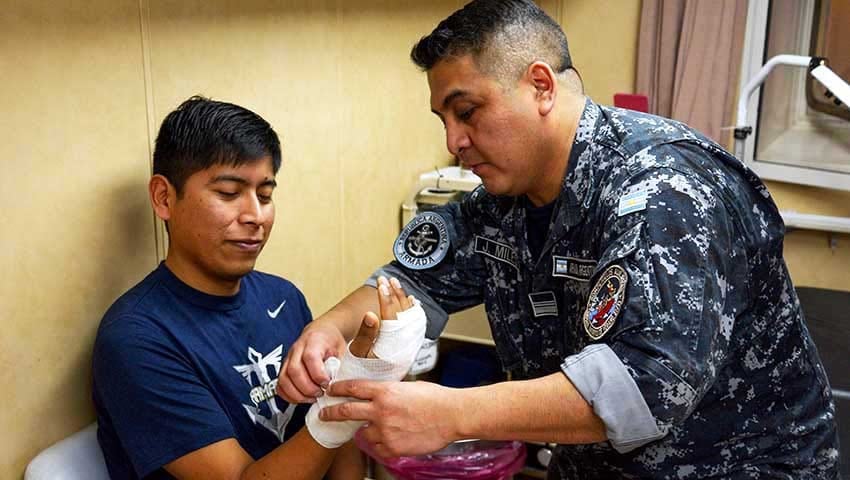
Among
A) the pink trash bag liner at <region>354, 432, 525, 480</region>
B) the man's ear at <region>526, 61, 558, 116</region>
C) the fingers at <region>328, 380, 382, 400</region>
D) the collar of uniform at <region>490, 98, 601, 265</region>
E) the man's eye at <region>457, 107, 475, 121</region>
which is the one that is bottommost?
the pink trash bag liner at <region>354, 432, 525, 480</region>

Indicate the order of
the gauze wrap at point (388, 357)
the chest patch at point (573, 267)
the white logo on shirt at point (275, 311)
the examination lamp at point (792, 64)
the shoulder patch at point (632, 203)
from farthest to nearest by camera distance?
the examination lamp at point (792, 64) < the white logo on shirt at point (275, 311) < the chest patch at point (573, 267) < the gauze wrap at point (388, 357) < the shoulder patch at point (632, 203)

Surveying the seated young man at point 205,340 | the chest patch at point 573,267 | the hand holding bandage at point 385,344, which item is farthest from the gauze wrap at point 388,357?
the chest patch at point 573,267

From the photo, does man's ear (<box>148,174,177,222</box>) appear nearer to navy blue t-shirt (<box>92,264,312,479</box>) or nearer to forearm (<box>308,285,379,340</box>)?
navy blue t-shirt (<box>92,264,312,479</box>)

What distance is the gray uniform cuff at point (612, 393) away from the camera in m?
1.04

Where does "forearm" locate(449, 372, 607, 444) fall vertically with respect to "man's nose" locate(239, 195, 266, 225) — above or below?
below

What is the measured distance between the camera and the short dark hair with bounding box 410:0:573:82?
51.8 inches

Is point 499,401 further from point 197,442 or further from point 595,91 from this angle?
point 595,91

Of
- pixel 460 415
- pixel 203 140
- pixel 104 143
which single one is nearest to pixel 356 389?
pixel 460 415

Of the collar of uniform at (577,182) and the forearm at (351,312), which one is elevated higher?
the collar of uniform at (577,182)

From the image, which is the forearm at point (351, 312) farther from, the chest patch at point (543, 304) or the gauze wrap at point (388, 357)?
the chest patch at point (543, 304)

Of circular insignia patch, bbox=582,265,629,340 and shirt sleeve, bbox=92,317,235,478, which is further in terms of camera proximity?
shirt sleeve, bbox=92,317,235,478

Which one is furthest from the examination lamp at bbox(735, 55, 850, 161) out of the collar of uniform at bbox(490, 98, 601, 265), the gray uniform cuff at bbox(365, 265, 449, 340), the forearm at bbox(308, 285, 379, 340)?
the forearm at bbox(308, 285, 379, 340)

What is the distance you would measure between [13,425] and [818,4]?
291cm

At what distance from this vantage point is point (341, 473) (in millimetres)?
1881
